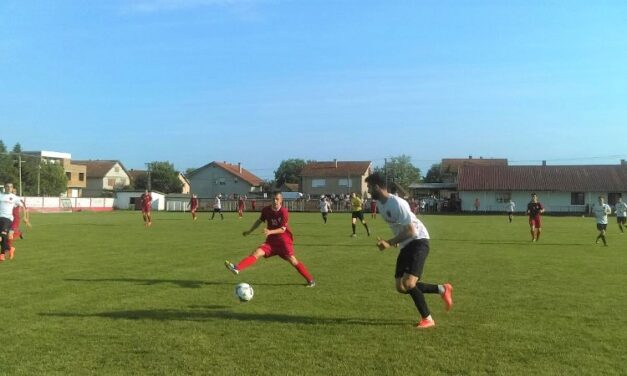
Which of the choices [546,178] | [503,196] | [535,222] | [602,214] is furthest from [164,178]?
[602,214]

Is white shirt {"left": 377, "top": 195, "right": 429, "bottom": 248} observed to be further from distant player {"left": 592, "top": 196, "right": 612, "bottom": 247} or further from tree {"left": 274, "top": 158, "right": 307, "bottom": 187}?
tree {"left": 274, "top": 158, "right": 307, "bottom": 187}

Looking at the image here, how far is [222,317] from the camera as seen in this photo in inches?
310

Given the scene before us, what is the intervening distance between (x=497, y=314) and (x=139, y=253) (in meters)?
11.2

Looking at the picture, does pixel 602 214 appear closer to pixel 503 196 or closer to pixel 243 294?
pixel 243 294

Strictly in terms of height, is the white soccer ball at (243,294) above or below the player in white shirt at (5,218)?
below

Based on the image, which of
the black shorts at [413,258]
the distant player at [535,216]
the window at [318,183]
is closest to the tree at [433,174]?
the window at [318,183]

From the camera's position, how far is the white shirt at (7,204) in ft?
45.8

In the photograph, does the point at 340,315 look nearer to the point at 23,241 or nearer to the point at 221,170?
the point at 23,241

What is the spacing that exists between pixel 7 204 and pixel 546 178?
206 feet

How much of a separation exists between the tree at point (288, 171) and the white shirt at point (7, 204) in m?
123

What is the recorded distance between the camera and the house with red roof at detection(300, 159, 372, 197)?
313 ft

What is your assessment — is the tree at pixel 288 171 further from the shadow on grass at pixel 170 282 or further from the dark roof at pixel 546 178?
the shadow on grass at pixel 170 282

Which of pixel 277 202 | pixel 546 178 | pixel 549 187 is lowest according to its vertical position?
pixel 277 202

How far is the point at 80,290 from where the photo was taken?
32.4ft
